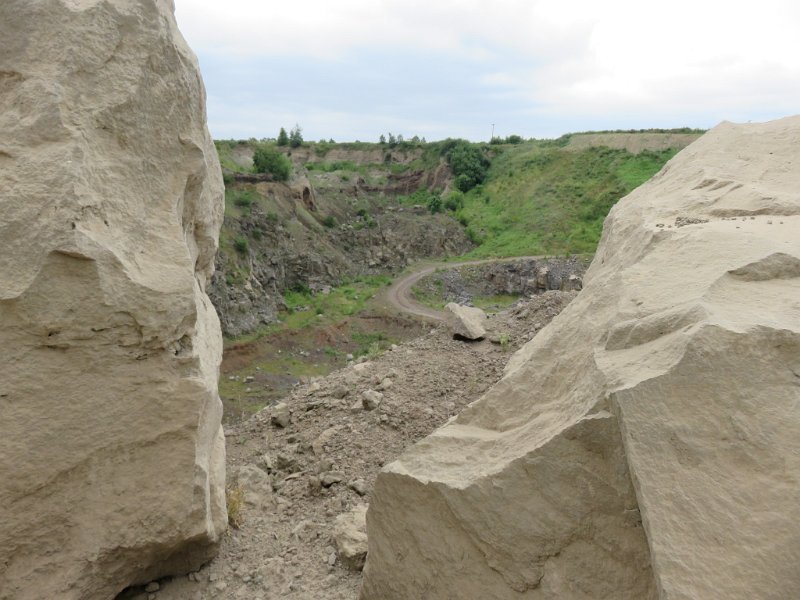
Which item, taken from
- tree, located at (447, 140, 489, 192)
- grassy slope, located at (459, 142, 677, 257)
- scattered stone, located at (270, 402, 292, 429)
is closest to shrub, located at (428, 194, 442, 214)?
grassy slope, located at (459, 142, 677, 257)

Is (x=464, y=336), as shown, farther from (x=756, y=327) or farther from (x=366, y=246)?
(x=366, y=246)

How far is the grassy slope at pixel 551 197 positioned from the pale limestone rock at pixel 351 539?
1164 inches

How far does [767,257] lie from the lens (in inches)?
149

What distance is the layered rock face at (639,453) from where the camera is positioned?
2801 mm

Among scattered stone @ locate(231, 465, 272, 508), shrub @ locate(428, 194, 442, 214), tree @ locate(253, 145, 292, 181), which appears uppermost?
tree @ locate(253, 145, 292, 181)

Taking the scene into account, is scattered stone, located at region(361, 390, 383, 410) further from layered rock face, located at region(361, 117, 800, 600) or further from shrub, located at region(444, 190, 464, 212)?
shrub, located at region(444, 190, 464, 212)

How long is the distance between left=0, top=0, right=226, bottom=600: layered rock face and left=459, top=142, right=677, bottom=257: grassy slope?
30794mm

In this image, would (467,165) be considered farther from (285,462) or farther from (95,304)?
(95,304)

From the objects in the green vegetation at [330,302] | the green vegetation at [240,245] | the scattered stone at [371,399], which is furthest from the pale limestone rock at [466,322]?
the green vegetation at [240,245]

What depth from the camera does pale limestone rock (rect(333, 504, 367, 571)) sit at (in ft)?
16.9

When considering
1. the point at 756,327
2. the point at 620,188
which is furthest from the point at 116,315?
the point at 620,188

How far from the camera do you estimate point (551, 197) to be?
41.2 meters

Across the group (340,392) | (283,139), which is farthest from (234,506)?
(283,139)

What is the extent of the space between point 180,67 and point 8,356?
7.58 ft
